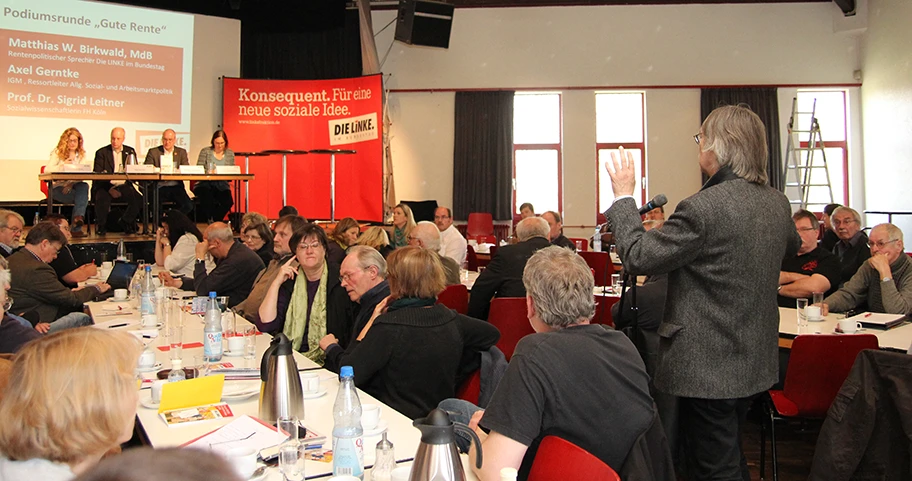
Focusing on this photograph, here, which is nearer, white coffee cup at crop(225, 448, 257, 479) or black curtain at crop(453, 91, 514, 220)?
white coffee cup at crop(225, 448, 257, 479)

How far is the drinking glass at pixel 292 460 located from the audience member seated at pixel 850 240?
5202mm

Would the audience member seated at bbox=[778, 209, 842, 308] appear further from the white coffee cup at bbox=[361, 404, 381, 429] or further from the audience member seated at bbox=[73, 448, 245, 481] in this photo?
the audience member seated at bbox=[73, 448, 245, 481]

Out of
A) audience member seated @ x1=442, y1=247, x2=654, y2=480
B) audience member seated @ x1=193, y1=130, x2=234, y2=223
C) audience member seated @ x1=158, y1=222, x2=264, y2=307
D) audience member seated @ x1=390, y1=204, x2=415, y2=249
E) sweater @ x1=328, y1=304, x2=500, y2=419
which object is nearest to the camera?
audience member seated @ x1=442, y1=247, x2=654, y2=480

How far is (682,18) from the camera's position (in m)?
12.8

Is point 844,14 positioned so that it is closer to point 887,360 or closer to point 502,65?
point 502,65

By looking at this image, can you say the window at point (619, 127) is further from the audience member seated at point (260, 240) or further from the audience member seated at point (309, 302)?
the audience member seated at point (309, 302)

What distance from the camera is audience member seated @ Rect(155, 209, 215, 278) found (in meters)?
7.08

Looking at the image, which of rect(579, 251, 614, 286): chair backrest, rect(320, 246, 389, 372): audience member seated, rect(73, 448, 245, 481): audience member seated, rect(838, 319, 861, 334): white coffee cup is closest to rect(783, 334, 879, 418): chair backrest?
rect(838, 319, 861, 334): white coffee cup

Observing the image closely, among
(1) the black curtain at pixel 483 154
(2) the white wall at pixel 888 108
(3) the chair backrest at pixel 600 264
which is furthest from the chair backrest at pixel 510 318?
(2) the white wall at pixel 888 108

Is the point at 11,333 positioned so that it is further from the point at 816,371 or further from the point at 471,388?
the point at 816,371

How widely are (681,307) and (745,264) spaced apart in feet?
0.78

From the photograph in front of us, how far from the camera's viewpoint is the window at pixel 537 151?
13078 millimetres

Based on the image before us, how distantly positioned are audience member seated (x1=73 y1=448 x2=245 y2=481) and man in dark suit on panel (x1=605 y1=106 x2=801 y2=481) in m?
1.93

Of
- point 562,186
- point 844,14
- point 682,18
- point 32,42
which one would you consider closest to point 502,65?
point 562,186
